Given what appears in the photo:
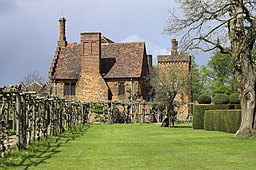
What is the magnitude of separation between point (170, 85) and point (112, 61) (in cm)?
1524

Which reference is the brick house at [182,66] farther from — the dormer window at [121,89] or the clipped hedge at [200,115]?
the clipped hedge at [200,115]

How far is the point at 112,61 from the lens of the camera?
206 feet

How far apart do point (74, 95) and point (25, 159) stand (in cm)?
4662

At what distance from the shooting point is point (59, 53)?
64.4m

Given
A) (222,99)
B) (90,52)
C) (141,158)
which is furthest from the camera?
Answer: (90,52)

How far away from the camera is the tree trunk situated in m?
25.3

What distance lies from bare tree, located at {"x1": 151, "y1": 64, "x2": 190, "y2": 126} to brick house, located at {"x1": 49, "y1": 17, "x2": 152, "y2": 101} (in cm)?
275

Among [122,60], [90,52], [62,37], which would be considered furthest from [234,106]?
[62,37]

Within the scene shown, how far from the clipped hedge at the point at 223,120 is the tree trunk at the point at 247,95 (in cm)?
463

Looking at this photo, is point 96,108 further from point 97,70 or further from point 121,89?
point 97,70

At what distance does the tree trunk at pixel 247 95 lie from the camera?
2525 centimetres

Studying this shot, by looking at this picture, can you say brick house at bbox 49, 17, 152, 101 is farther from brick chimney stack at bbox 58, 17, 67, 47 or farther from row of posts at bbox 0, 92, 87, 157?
row of posts at bbox 0, 92, 87, 157

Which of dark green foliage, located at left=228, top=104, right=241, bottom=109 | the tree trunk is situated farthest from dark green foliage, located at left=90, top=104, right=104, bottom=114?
the tree trunk

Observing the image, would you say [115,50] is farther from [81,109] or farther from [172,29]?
[172,29]
